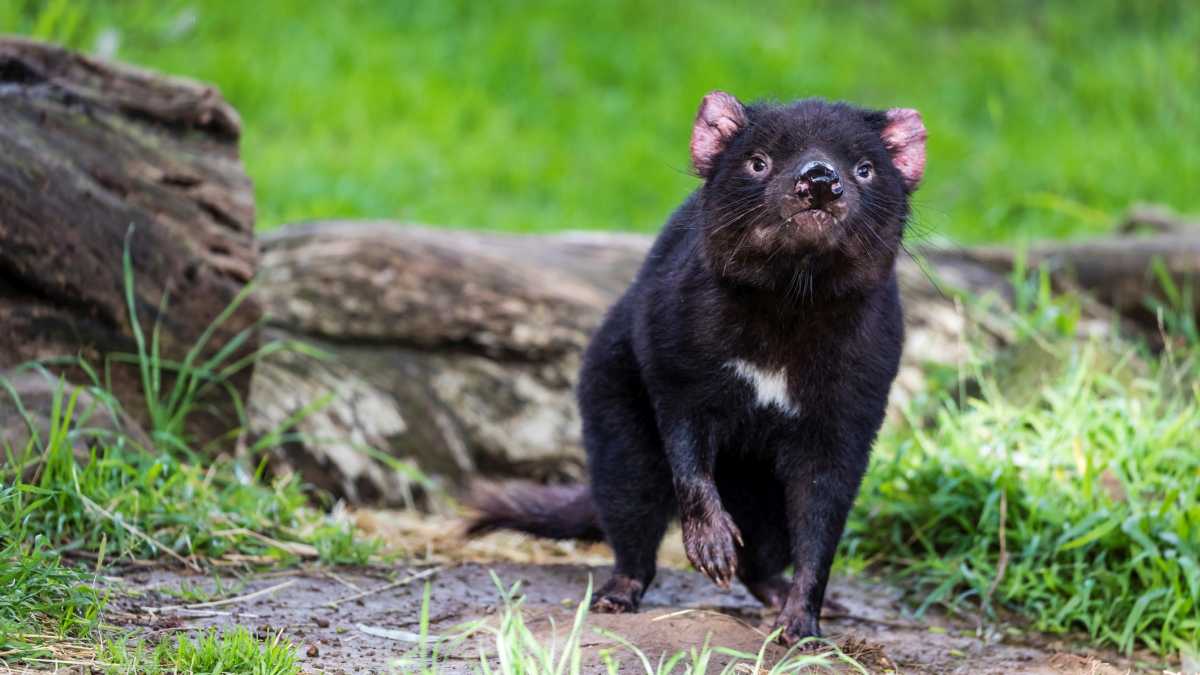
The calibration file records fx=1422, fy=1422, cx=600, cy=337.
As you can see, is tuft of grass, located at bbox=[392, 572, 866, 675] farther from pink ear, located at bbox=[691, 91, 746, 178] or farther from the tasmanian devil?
pink ear, located at bbox=[691, 91, 746, 178]

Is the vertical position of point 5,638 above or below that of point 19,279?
below

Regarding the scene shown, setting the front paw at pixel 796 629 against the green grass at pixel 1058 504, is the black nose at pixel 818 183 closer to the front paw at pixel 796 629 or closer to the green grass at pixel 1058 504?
the front paw at pixel 796 629

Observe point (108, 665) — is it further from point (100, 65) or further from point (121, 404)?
point (100, 65)

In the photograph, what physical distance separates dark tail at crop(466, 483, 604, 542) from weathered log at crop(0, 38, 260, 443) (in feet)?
3.15

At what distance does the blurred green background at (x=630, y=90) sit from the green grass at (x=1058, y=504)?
2.83 m

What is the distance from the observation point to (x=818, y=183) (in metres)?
3.19

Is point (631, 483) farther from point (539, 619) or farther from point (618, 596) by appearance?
point (539, 619)

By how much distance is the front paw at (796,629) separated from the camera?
11.3 ft

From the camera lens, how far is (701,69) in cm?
1010

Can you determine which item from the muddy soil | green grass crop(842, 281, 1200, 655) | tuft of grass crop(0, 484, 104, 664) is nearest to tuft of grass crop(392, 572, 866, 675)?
Answer: the muddy soil

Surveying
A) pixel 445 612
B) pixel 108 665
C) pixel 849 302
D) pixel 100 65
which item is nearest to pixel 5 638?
pixel 108 665

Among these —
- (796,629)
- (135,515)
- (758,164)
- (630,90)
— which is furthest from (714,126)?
(630,90)

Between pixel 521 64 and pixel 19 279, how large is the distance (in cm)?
619

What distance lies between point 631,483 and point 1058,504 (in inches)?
55.9
